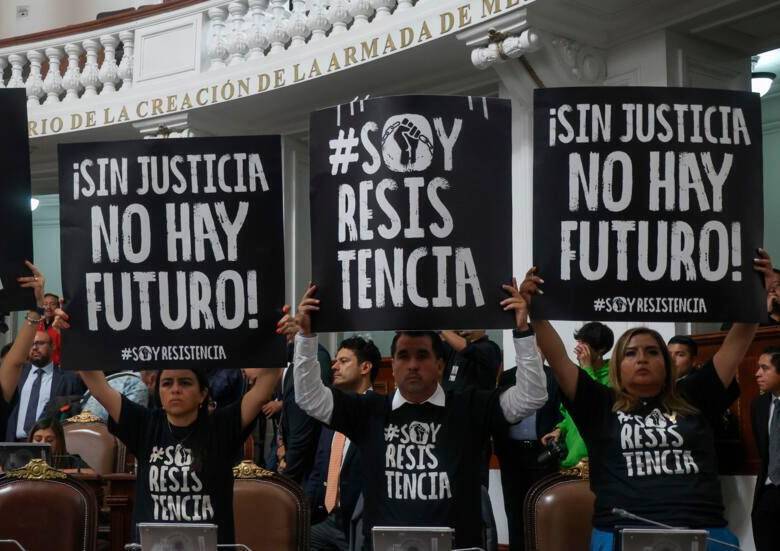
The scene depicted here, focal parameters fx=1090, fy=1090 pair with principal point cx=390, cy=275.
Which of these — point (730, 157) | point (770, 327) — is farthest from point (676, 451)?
point (770, 327)

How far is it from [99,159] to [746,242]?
7.16ft

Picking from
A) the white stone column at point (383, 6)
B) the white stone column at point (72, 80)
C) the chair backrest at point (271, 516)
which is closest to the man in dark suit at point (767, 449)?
the chair backrest at point (271, 516)

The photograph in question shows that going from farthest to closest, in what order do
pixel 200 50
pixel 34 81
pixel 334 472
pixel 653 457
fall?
1. pixel 34 81
2. pixel 200 50
3. pixel 334 472
4. pixel 653 457

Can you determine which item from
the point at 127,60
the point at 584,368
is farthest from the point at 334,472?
the point at 127,60

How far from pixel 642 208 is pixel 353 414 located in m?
1.14

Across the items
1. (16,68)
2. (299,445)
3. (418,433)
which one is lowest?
(299,445)

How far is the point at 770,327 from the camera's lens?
209 inches

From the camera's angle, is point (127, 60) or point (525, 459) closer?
point (525, 459)

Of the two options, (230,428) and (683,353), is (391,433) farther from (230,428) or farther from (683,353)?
(683,353)

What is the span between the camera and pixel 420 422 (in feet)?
11.5

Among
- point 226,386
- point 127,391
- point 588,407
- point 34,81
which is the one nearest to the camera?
point 588,407

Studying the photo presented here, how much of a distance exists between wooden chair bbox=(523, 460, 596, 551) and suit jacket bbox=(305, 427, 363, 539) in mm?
1083

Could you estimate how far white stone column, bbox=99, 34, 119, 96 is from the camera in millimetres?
9672

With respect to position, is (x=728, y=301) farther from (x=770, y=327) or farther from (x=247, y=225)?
(x=770, y=327)
